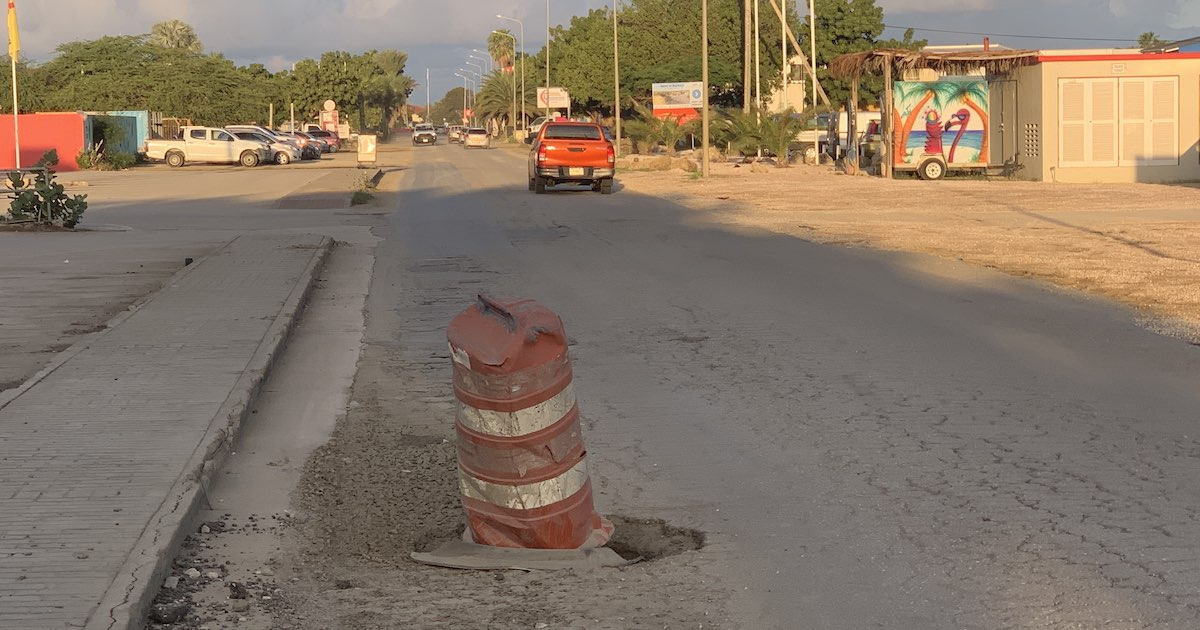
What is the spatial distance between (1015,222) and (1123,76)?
1523cm

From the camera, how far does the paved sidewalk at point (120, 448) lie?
4777 millimetres

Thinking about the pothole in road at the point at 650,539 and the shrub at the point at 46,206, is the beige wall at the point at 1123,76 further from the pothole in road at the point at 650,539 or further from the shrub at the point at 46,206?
the pothole in road at the point at 650,539

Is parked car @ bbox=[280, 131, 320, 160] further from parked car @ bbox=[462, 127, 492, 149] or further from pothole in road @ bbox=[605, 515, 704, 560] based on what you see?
pothole in road @ bbox=[605, 515, 704, 560]

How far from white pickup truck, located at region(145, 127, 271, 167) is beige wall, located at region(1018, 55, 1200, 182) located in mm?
34831

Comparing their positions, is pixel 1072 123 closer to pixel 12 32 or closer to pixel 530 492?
pixel 12 32

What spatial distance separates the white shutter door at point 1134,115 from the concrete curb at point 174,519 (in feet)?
100

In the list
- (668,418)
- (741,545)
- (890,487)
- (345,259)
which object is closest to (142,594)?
(741,545)

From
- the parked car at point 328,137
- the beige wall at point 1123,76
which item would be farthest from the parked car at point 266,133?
the beige wall at point 1123,76

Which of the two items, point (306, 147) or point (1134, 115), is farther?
point (306, 147)

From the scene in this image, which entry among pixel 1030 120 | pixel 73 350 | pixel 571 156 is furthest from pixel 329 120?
pixel 73 350

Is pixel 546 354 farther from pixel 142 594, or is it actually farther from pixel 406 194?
pixel 406 194

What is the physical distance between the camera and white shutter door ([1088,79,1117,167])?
116 feet

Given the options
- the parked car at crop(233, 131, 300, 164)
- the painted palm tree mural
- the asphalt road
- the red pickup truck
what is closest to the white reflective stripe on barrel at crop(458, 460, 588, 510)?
the asphalt road

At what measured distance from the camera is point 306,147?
6781 cm
